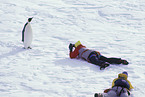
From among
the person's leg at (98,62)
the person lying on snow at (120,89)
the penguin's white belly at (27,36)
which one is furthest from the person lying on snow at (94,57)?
the penguin's white belly at (27,36)

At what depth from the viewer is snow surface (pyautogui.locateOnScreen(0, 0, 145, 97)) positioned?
4486mm

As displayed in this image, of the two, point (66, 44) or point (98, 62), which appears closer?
point (98, 62)

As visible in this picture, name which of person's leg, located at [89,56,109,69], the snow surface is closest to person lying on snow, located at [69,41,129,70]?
person's leg, located at [89,56,109,69]

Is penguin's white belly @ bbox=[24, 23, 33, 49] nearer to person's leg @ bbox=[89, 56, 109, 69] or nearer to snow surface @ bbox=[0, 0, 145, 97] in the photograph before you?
snow surface @ bbox=[0, 0, 145, 97]

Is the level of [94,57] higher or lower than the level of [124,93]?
higher

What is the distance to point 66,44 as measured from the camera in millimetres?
7031

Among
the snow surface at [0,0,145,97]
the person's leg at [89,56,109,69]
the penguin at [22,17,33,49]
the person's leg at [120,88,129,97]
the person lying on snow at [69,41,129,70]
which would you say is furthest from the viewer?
the penguin at [22,17,33,49]

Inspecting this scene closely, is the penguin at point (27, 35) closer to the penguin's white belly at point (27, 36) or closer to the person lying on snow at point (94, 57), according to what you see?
the penguin's white belly at point (27, 36)

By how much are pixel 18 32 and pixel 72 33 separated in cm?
158

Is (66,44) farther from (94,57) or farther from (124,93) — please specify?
(124,93)

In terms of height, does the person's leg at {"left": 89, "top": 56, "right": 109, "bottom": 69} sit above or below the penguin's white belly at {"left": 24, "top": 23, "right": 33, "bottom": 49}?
below

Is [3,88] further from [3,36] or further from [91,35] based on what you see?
[91,35]

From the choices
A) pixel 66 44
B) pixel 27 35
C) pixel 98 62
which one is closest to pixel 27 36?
pixel 27 35

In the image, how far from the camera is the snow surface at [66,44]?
4.49 meters
